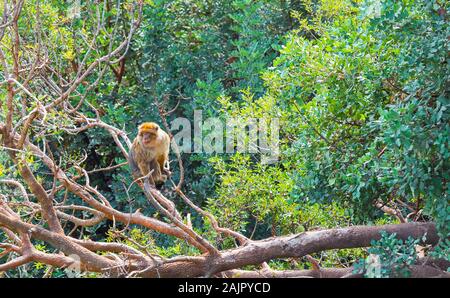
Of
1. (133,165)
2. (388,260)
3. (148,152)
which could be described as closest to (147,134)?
(148,152)

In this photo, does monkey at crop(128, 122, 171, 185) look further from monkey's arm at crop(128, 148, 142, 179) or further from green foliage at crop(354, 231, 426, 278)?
Result: green foliage at crop(354, 231, 426, 278)

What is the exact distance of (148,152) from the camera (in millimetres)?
7582

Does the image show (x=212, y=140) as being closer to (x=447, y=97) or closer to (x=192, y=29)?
(x=192, y=29)

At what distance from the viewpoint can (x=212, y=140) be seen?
9523 mm

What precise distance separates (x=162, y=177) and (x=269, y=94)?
1.34m

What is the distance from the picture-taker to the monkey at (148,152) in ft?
24.8

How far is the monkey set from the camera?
7.55 m

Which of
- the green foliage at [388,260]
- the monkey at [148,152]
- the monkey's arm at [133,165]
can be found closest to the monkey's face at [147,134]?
the monkey at [148,152]

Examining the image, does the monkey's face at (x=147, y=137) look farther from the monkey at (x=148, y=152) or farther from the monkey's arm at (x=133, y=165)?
the monkey's arm at (x=133, y=165)

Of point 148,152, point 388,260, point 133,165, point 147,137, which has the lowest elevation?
point 388,260

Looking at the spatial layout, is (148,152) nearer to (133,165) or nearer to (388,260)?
(133,165)

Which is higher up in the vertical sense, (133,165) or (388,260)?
(133,165)
